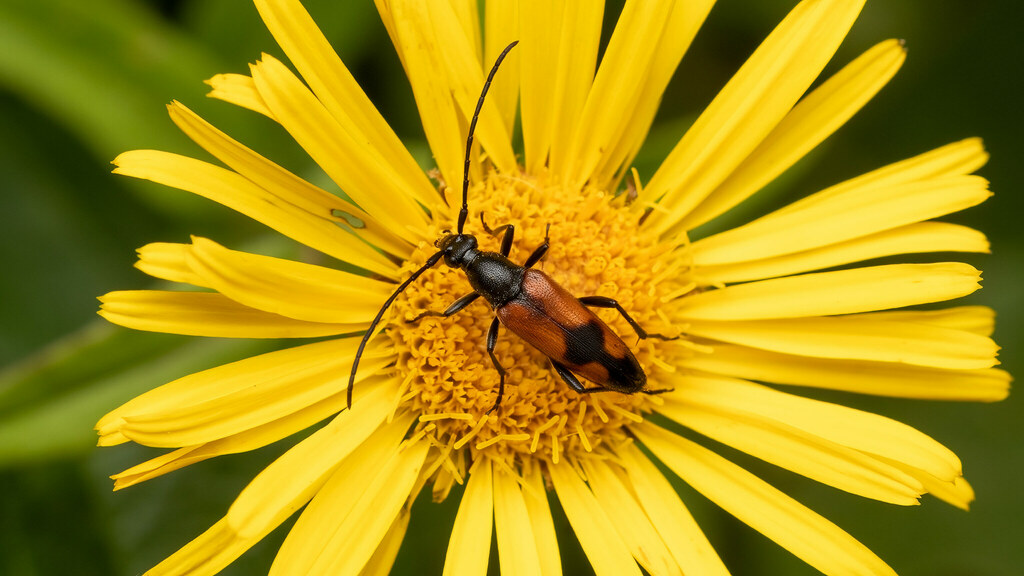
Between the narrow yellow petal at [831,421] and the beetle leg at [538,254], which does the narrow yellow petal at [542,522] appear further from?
the beetle leg at [538,254]

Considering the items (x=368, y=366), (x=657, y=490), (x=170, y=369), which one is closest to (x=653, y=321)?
(x=657, y=490)

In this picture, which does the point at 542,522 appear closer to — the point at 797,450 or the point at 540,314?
the point at 540,314

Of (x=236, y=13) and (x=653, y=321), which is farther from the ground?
(x=236, y=13)

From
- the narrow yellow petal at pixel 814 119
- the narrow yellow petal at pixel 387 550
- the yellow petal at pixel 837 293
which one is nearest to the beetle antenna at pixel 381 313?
the narrow yellow petal at pixel 387 550

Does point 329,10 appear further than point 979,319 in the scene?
Yes

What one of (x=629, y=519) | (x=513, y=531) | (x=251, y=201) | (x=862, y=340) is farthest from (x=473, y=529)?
(x=862, y=340)

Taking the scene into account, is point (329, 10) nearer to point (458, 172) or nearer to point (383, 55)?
point (383, 55)

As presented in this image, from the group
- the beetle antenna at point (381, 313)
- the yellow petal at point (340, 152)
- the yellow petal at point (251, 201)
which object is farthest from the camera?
the beetle antenna at point (381, 313)
